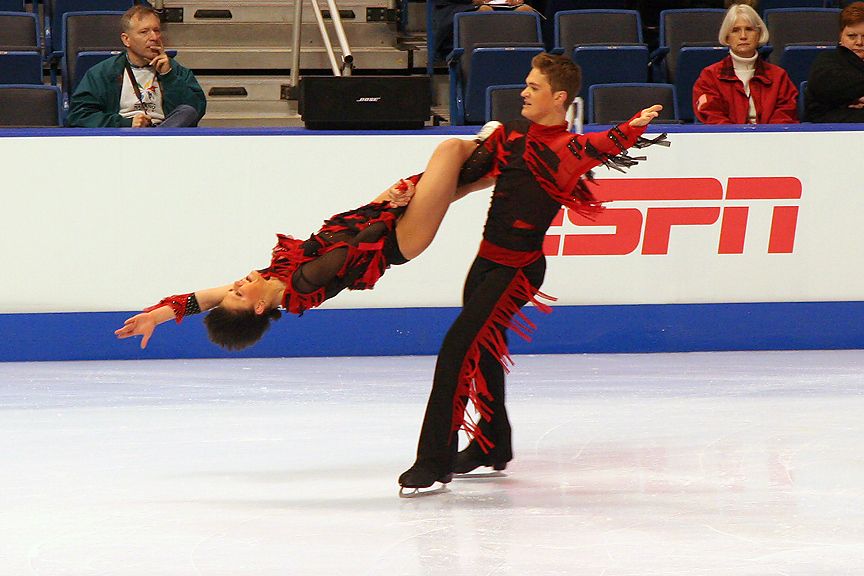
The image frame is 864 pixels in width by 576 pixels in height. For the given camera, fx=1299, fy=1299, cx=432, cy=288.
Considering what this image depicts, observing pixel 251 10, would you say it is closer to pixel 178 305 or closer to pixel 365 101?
pixel 365 101

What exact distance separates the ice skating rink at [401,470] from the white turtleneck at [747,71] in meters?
1.56

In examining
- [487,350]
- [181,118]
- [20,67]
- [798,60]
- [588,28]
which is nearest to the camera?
[487,350]

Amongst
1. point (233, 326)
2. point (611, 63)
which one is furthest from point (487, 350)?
point (611, 63)

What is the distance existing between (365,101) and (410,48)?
2832 millimetres

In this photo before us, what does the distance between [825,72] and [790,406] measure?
8.34 feet

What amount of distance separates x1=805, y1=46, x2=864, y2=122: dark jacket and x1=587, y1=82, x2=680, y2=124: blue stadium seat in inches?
28.8

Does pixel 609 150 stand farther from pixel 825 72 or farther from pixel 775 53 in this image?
pixel 775 53

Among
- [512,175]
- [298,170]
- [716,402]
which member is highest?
[512,175]

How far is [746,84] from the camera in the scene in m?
6.77

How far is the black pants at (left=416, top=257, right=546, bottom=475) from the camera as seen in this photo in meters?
3.59

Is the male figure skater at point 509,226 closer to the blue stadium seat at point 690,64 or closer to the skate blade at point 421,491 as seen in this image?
the skate blade at point 421,491

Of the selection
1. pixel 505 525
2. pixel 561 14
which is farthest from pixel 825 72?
pixel 505 525

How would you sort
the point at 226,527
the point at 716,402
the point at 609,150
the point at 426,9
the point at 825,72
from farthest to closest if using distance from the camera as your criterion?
the point at 426,9, the point at 825,72, the point at 716,402, the point at 609,150, the point at 226,527

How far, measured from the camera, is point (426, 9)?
8.48 meters
